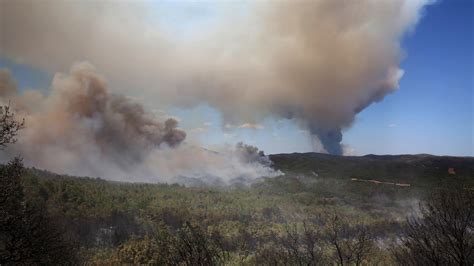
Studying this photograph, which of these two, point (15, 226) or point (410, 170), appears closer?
point (15, 226)

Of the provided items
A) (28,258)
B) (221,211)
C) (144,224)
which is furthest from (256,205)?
(28,258)

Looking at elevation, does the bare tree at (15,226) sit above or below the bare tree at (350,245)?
above

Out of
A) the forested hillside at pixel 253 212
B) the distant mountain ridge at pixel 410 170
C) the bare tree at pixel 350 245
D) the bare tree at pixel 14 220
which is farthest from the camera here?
the distant mountain ridge at pixel 410 170

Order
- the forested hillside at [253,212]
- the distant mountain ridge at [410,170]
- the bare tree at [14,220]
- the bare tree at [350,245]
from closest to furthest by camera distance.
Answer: the bare tree at [14,220] → the bare tree at [350,245] → the forested hillside at [253,212] → the distant mountain ridge at [410,170]

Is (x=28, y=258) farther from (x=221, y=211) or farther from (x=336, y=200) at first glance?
(x=336, y=200)

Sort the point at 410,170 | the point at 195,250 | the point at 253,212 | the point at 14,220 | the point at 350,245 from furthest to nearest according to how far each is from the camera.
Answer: the point at 410,170
the point at 253,212
the point at 350,245
the point at 195,250
the point at 14,220

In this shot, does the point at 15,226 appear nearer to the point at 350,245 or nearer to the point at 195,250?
the point at 195,250

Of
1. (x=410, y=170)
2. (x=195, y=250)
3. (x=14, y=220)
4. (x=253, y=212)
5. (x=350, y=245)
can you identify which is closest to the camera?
(x=14, y=220)

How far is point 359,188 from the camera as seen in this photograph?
150500 millimetres

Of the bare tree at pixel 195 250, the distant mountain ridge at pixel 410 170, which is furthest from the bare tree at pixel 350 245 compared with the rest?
the distant mountain ridge at pixel 410 170

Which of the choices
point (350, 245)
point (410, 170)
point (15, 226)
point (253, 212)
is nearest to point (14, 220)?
point (15, 226)

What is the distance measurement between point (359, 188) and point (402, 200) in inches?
856

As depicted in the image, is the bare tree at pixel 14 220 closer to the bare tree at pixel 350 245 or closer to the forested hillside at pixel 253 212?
the bare tree at pixel 350 245

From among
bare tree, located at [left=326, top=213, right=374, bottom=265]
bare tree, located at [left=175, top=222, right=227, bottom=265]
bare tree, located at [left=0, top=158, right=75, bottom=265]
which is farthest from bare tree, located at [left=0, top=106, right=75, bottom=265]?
bare tree, located at [left=326, top=213, right=374, bottom=265]
